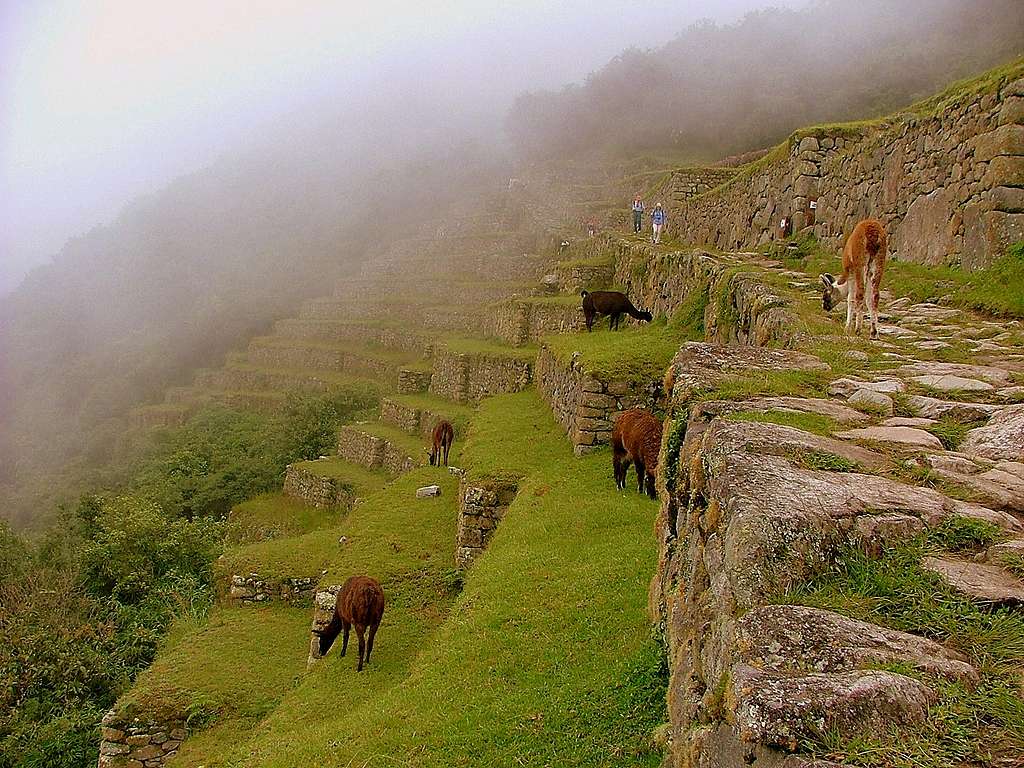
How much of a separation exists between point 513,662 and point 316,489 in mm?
14584

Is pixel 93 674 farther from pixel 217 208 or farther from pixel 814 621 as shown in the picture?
pixel 217 208

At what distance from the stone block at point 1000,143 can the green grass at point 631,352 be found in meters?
3.57

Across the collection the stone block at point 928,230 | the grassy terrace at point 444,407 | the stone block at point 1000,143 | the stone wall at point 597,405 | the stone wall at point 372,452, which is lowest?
the stone wall at point 372,452

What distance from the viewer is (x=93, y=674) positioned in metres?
10.3

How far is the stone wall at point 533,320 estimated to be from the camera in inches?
659

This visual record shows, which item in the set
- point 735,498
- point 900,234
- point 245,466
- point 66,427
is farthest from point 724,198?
point 66,427

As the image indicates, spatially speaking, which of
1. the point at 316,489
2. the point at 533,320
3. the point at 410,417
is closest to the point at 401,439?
the point at 410,417

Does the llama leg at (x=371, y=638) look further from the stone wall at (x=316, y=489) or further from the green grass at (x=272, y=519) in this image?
the green grass at (x=272, y=519)

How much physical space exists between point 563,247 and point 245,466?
1279 cm

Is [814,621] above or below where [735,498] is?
below

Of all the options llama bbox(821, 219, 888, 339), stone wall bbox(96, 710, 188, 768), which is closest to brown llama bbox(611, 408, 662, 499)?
llama bbox(821, 219, 888, 339)

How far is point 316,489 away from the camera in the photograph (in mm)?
18547

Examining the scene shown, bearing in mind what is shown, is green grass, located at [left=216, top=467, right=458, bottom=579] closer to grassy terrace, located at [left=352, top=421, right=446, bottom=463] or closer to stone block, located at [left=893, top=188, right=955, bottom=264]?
grassy terrace, located at [left=352, top=421, right=446, bottom=463]

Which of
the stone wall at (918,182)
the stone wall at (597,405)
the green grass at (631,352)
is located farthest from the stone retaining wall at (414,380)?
the stone wall at (597,405)
